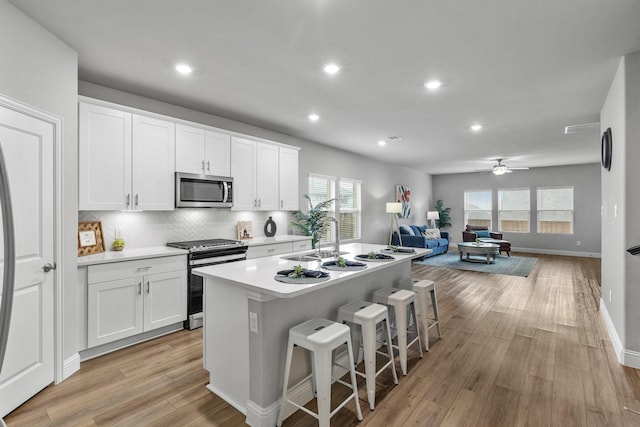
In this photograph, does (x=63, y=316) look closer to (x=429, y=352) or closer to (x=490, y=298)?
(x=429, y=352)

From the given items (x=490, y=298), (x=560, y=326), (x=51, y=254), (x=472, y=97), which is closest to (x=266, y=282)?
(x=51, y=254)

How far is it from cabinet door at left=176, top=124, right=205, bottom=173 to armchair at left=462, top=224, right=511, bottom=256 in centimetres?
754

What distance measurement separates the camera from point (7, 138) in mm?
2080

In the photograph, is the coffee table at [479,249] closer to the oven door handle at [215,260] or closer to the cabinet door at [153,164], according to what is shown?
the oven door handle at [215,260]

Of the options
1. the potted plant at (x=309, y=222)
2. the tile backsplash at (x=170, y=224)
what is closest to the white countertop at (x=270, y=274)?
the tile backsplash at (x=170, y=224)

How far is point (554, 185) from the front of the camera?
9.51 m

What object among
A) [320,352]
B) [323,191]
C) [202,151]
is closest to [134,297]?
[202,151]

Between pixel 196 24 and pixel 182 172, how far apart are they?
1.83m

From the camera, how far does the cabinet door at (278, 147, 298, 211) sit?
16.5ft

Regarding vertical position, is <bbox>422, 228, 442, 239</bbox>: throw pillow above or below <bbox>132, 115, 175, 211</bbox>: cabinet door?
below

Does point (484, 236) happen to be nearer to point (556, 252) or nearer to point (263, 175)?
point (556, 252)

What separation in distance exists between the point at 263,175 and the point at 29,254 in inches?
113

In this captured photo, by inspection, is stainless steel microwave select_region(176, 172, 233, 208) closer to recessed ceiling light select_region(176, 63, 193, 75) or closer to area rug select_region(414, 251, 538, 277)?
recessed ceiling light select_region(176, 63, 193, 75)

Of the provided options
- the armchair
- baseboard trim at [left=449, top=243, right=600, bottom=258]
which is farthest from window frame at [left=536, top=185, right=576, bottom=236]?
the armchair
